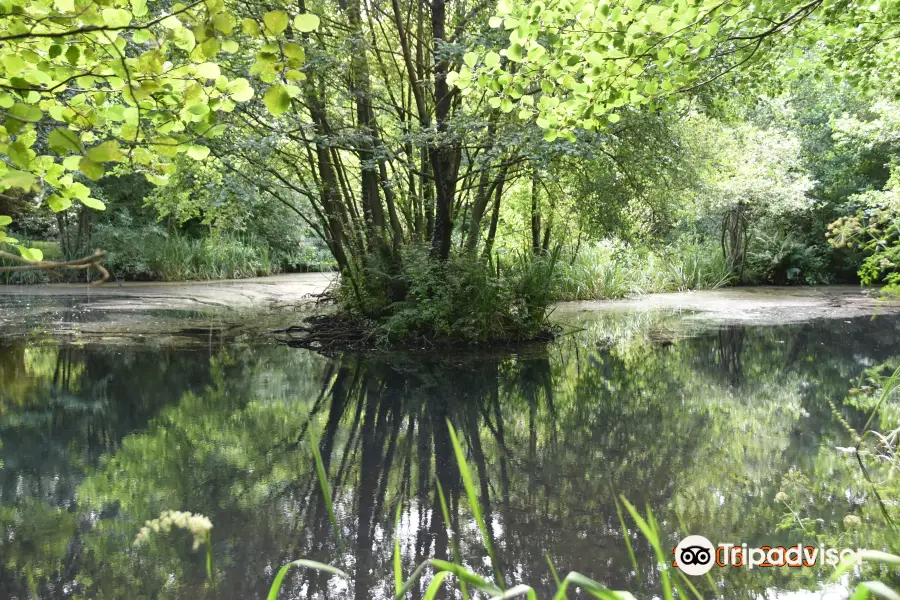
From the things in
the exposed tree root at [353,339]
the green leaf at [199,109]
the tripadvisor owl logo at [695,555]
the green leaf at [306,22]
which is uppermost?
the green leaf at [306,22]

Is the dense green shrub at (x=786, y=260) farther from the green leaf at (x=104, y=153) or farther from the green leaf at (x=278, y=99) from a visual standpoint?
the green leaf at (x=104, y=153)

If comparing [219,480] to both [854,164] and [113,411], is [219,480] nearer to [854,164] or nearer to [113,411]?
[113,411]

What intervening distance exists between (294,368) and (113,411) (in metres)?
1.76

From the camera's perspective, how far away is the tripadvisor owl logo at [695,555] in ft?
7.29

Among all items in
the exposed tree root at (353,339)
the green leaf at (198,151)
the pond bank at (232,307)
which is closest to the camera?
the green leaf at (198,151)

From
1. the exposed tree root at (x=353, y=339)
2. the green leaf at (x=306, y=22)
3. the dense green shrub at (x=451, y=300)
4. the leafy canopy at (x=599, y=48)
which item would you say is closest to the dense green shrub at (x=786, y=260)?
the exposed tree root at (x=353, y=339)

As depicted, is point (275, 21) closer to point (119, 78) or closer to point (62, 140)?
point (62, 140)

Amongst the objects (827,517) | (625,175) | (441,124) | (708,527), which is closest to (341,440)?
(708,527)

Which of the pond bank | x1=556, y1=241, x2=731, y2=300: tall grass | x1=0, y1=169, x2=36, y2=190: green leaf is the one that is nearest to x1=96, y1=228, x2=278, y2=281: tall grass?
the pond bank

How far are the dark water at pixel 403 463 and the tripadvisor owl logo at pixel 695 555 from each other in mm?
63

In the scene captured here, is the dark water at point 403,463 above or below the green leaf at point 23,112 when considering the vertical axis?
below

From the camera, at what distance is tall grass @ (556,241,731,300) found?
11859 mm

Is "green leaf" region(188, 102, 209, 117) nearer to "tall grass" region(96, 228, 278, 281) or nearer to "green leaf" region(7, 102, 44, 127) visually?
"green leaf" region(7, 102, 44, 127)

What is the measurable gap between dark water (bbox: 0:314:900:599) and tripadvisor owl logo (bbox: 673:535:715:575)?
0.06m
